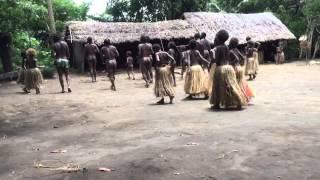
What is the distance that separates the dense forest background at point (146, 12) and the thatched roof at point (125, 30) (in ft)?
6.82

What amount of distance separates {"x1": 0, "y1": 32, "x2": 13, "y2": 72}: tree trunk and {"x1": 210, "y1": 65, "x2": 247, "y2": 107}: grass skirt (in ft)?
44.2

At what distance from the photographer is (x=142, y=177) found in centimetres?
530

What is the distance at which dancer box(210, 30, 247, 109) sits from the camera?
32.0 ft

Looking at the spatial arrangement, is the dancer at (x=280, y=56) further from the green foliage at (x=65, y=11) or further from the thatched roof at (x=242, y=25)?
the green foliage at (x=65, y=11)

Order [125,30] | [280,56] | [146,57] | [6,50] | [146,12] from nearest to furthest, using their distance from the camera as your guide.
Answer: [146,57]
[6,50]
[125,30]
[280,56]
[146,12]

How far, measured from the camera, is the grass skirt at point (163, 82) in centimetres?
1123

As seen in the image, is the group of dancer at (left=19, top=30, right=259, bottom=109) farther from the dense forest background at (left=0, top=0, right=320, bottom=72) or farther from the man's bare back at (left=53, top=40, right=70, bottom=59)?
the dense forest background at (left=0, top=0, right=320, bottom=72)

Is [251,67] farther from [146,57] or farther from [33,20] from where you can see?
[33,20]

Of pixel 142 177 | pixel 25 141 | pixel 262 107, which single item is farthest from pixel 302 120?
pixel 25 141

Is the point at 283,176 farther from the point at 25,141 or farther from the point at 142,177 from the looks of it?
the point at 25,141

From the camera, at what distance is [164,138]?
7344 mm

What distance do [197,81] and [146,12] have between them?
21.0m

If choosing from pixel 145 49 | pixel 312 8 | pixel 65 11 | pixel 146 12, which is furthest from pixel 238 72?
pixel 146 12

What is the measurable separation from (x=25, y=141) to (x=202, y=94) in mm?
5696
